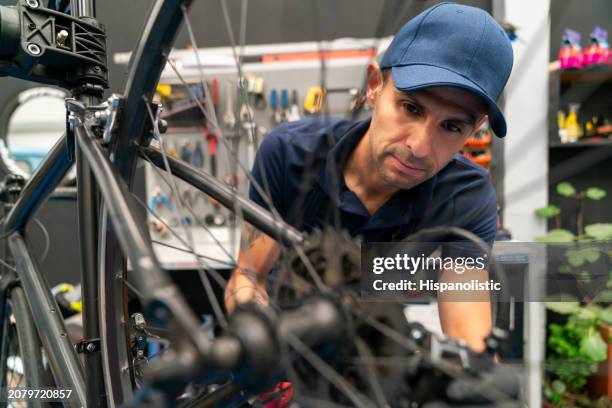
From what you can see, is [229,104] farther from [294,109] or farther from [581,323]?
[581,323]

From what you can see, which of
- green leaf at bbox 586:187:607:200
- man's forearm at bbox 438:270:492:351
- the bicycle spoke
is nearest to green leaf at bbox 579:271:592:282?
man's forearm at bbox 438:270:492:351

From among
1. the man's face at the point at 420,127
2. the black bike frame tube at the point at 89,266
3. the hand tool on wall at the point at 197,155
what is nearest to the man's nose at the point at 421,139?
the man's face at the point at 420,127

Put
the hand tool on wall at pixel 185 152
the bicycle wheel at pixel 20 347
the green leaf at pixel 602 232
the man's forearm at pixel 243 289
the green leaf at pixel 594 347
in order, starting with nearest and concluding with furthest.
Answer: the man's forearm at pixel 243 289 → the bicycle wheel at pixel 20 347 → the green leaf at pixel 602 232 → the green leaf at pixel 594 347 → the hand tool on wall at pixel 185 152

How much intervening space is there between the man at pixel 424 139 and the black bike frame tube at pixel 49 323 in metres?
0.26

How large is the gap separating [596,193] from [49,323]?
4.50ft

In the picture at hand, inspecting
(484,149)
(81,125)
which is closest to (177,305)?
(81,125)

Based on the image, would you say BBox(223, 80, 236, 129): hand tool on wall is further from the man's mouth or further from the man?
the man's mouth

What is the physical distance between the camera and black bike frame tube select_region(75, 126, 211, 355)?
175mm

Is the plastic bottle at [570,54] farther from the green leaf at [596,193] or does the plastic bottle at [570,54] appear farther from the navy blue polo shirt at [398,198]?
the navy blue polo shirt at [398,198]

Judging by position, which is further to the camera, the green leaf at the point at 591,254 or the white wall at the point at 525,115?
the white wall at the point at 525,115

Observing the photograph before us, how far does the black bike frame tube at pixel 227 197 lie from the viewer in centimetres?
31

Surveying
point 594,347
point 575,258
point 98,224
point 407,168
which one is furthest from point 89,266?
point 594,347

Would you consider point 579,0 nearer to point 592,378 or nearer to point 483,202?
point 483,202

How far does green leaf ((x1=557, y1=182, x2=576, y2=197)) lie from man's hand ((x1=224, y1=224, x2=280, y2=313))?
1.17 metres
